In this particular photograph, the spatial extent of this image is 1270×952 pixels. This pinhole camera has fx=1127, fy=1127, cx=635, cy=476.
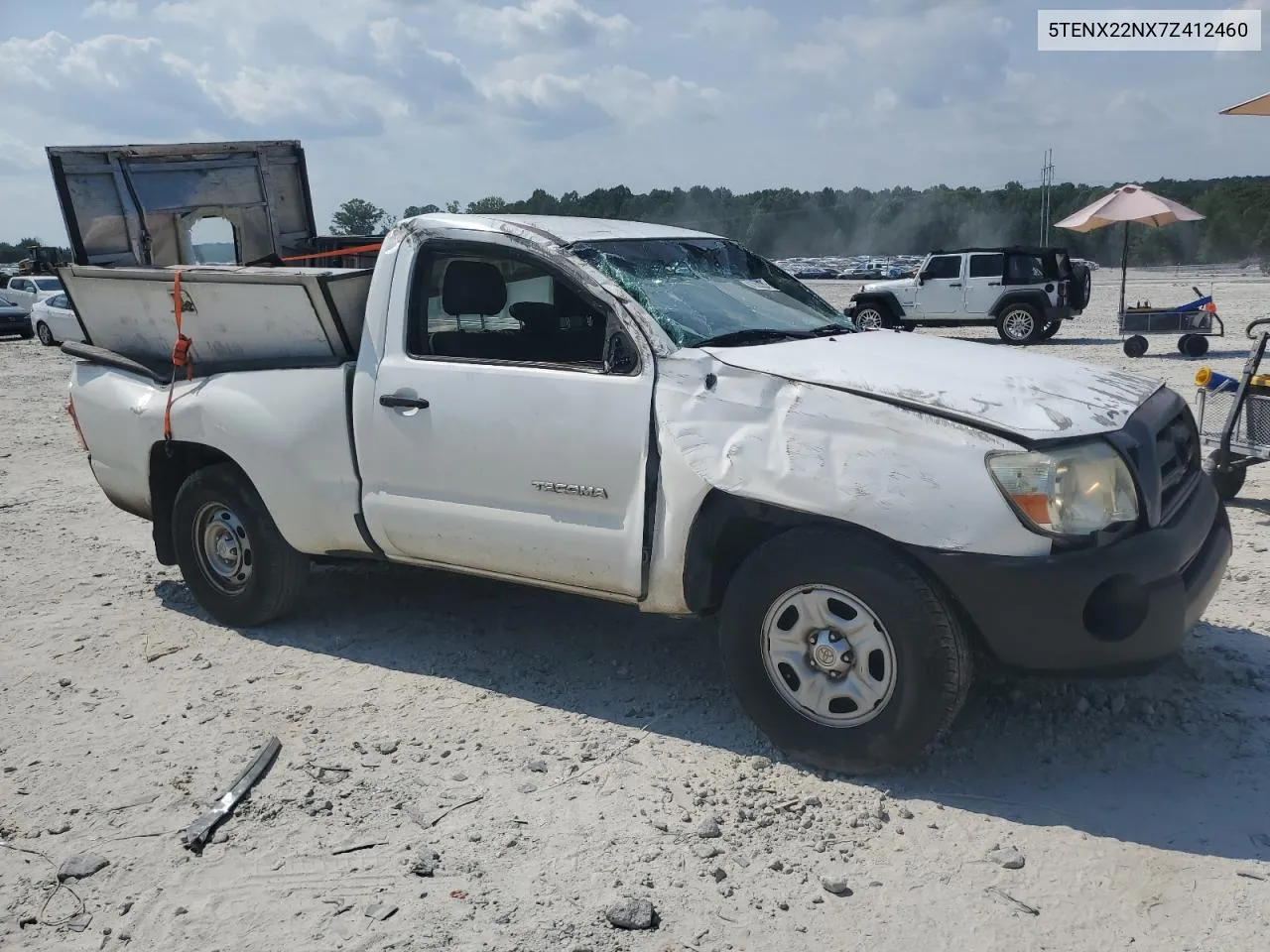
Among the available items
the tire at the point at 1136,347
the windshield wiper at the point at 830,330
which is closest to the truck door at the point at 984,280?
the tire at the point at 1136,347

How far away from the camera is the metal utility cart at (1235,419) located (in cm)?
689

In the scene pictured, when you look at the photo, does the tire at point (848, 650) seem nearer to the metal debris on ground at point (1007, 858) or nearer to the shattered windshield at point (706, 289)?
the metal debris on ground at point (1007, 858)

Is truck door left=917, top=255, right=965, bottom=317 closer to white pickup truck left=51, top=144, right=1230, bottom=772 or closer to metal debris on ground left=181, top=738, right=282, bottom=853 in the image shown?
white pickup truck left=51, top=144, right=1230, bottom=772

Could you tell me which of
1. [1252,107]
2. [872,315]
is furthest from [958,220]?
[1252,107]

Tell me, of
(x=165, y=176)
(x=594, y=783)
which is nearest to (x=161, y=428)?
(x=165, y=176)

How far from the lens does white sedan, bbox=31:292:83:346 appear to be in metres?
24.2

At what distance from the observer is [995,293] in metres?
20.9

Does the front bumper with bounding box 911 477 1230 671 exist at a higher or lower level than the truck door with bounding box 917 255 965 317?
lower

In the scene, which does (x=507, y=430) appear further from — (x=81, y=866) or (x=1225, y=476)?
(x=1225, y=476)

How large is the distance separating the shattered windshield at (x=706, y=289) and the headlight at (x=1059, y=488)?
1.20 meters

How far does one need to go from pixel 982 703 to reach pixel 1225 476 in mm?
3969

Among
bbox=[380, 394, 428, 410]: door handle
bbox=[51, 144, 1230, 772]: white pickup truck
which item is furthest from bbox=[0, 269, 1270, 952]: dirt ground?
bbox=[380, 394, 428, 410]: door handle

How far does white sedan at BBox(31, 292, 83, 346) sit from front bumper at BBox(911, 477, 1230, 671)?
79.7ft

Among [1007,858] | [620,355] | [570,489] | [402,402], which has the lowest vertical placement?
[1007,858]
